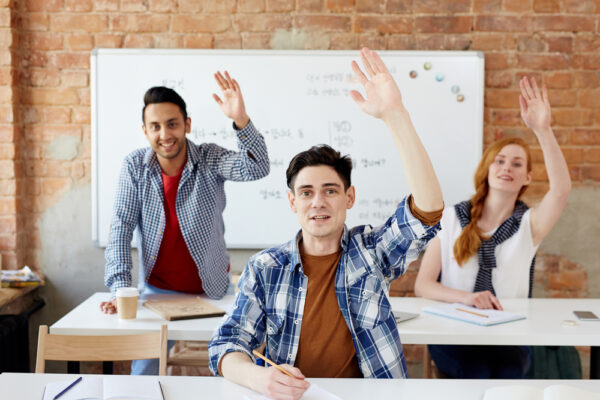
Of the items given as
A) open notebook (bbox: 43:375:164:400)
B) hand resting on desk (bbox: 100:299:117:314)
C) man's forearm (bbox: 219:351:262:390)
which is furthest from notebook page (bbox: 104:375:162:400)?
hand resting on desk (bbox: 100:299:117:314)

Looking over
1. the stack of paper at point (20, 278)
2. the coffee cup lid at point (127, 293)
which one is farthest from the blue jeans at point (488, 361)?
the stack of paper at point (20, 278)

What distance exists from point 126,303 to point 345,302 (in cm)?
85

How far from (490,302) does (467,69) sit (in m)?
1.50

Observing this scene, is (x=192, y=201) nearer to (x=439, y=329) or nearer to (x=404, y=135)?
(x=439, y=329)

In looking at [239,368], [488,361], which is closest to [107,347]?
[239,368]

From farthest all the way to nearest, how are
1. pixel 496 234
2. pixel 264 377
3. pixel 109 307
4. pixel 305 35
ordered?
pixel 305 35
pixel 496 234
pixel 109 307
pixel 264 377

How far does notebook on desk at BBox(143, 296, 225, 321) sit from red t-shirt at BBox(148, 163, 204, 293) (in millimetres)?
146

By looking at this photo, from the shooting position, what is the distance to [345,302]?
5.44 feet

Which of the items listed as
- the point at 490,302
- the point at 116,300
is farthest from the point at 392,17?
the point at 116,300

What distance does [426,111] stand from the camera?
3346 mm

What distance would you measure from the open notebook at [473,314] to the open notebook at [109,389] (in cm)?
110

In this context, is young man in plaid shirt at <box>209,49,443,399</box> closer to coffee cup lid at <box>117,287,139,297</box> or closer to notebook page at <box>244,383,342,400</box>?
notebook page at <box>244,383,342,400</box>

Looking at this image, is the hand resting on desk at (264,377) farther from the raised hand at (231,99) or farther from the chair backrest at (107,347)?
the raised hand at (231,99)

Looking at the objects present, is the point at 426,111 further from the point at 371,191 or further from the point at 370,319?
the point at 370,319
